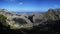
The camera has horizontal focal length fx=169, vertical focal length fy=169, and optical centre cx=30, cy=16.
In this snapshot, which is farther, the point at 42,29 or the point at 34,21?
the point at 34,21

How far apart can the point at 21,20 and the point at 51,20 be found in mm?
3148

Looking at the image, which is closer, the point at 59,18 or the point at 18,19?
the point at 59,18

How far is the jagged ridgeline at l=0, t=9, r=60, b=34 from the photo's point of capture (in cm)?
1423

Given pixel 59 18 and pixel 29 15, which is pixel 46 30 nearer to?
pixel 59 18

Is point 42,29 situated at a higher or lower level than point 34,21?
lower

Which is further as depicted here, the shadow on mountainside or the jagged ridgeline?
the jagged ridgeline

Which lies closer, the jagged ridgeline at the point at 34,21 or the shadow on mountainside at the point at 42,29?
the shadow on mountainside at the point at 42,29

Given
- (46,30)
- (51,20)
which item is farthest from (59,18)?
(46,30)

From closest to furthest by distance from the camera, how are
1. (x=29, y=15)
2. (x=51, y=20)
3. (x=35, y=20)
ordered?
1. (x=51, y=20)
2. (x=35, y=20)
3. (x=29, y=15)

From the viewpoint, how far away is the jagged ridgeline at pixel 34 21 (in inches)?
560

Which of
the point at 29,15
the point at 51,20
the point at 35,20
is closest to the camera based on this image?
the point at 51,20

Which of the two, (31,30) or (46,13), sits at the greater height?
(46,13)

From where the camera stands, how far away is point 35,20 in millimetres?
16500

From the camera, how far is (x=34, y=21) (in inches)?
647
